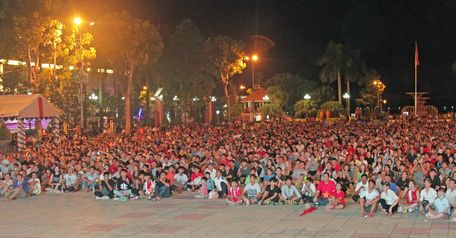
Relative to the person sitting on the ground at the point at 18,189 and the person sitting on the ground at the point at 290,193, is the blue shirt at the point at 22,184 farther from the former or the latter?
the person sitting on the ground at the point at 290,193

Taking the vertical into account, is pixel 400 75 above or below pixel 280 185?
above

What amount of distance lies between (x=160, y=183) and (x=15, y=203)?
411 centimetres

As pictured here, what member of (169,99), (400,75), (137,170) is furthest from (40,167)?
(400,75)

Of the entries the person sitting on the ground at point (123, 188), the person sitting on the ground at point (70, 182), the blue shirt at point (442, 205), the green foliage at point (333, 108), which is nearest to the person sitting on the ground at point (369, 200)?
the blue shirt at point (442, 205)

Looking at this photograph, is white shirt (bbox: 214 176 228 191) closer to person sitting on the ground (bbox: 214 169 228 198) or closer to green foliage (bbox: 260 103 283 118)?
person sitting on the ground (bbox: 214 169 228 198)

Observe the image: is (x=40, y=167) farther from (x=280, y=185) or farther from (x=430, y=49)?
(x=430, y=49)

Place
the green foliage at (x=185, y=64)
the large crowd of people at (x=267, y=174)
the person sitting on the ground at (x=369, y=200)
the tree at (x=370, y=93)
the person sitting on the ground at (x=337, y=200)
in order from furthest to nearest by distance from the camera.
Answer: the tree at (x=370, y=93), the green foliage at (x=185, y=64), the person sitting on the ground at (x=337, y=200), the large crowd of people at (x=267, y=174), the person sitting on the ground at (x=369, y=200)

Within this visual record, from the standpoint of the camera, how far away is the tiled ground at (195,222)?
1155 cm

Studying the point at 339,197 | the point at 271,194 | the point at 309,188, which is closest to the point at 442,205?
the point at 339,197

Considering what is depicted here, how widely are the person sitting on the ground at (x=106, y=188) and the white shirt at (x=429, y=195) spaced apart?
8.35 m

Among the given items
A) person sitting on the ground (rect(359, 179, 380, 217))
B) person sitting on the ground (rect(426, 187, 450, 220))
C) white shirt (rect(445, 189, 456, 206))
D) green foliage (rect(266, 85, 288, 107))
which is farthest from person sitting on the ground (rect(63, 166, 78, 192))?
green foliage (rect(266, 85, 288, 107))

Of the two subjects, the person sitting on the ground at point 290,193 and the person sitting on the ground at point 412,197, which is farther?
the person sitting on the ground at point 290,193

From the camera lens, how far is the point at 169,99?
5669 cm

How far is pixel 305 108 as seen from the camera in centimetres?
6812
